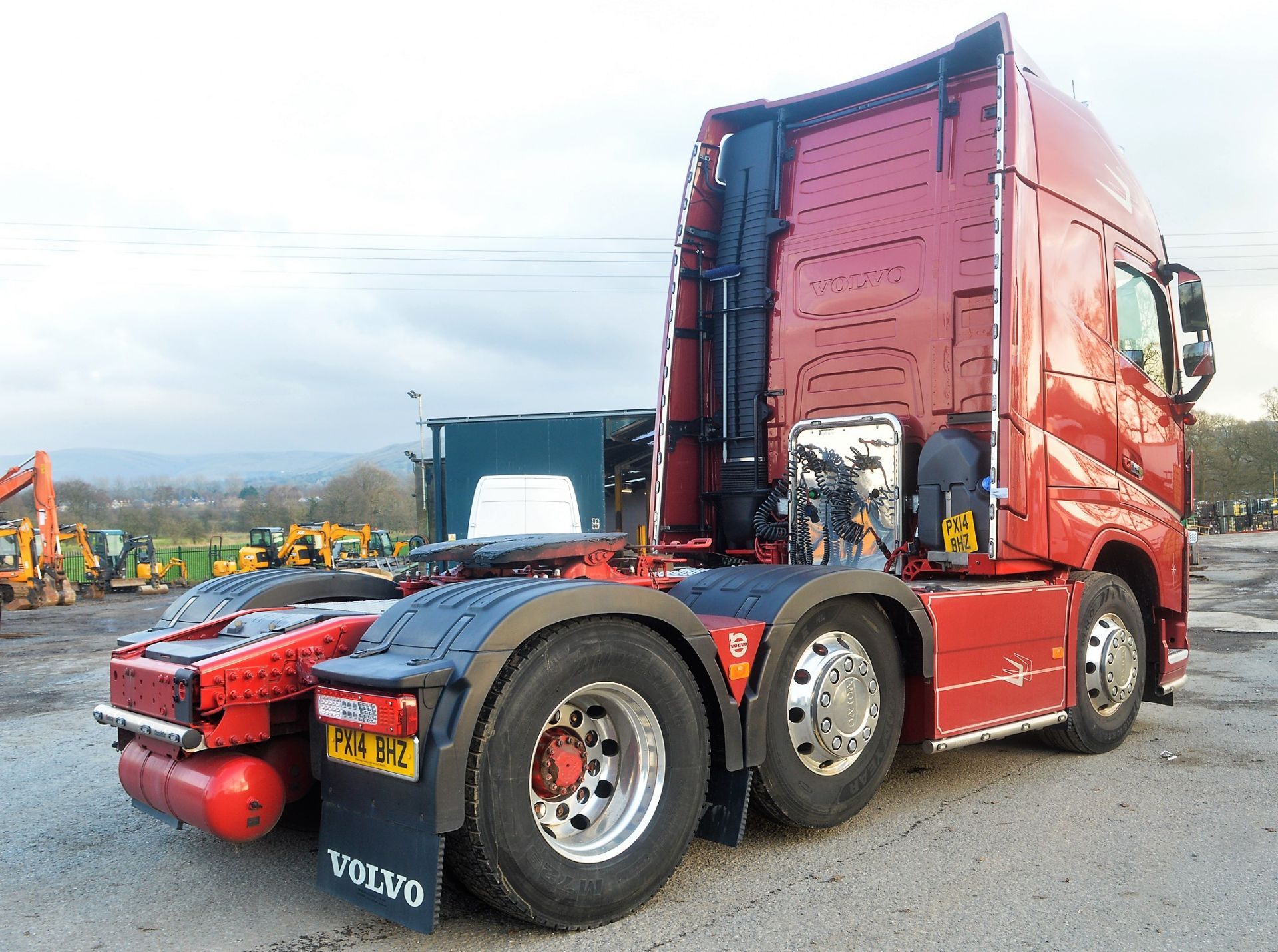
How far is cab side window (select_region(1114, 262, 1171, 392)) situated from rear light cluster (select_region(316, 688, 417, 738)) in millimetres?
4997

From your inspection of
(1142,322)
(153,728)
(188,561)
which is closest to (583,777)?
(153,728)

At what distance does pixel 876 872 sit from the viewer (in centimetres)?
377

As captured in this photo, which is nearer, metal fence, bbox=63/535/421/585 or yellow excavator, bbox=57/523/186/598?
yellow excavator, bbox=57/523/186/598

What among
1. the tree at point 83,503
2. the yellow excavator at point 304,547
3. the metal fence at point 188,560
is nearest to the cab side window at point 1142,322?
the yellow excavator at point 304,547

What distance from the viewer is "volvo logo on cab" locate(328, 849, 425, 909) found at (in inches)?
114

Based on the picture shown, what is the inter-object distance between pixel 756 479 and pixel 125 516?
191 ft

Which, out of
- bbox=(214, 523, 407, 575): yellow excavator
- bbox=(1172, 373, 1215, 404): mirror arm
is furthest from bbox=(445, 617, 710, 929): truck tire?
bbox=(214, 523, 407, 575): yellow excavator

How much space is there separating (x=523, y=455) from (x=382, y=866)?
21153 mm

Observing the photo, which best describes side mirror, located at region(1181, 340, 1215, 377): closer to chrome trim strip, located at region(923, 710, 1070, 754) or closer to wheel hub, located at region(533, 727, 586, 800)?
chrome trim strip, located at region(923, 710, 1070, 754)

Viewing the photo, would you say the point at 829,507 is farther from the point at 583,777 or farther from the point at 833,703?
the point at 583,777

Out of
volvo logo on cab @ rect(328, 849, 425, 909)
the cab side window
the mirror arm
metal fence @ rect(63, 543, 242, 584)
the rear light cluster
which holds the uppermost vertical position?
the cab side window

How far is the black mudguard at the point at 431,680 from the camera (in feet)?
9.45

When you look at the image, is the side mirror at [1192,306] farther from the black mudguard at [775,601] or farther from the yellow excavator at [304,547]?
the yellow excavator at [304,547]

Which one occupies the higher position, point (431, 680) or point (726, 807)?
point (431, 680)
